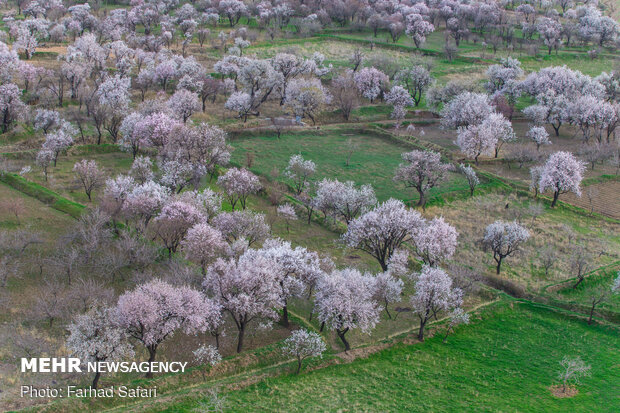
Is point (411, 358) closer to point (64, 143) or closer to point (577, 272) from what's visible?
point (577, 272)

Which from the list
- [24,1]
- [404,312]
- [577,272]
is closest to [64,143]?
[404,312]

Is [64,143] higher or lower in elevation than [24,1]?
lower

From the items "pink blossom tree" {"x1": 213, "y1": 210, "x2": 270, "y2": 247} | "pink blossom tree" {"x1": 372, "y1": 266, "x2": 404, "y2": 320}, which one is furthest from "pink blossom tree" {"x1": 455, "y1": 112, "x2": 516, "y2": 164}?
"pink blossom tree" {"x1": 213, "y1": 210, "x2": 270, "y2": 247}

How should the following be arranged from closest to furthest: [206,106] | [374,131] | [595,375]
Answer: [595,375]
[374,131]
[206,106]

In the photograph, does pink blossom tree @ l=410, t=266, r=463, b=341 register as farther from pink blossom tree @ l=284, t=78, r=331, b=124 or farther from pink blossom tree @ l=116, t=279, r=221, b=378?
pink blossom tree @ l=284, t=78, r=331, b=124

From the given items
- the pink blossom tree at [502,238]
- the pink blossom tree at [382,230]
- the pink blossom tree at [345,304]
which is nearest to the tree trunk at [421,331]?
the pink blossom tree at [345,304]

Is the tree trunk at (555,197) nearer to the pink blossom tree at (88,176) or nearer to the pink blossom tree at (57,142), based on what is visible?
the pink blossom tree at (88,176)

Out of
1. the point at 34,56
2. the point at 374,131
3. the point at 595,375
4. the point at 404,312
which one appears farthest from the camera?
the point at 34,56
